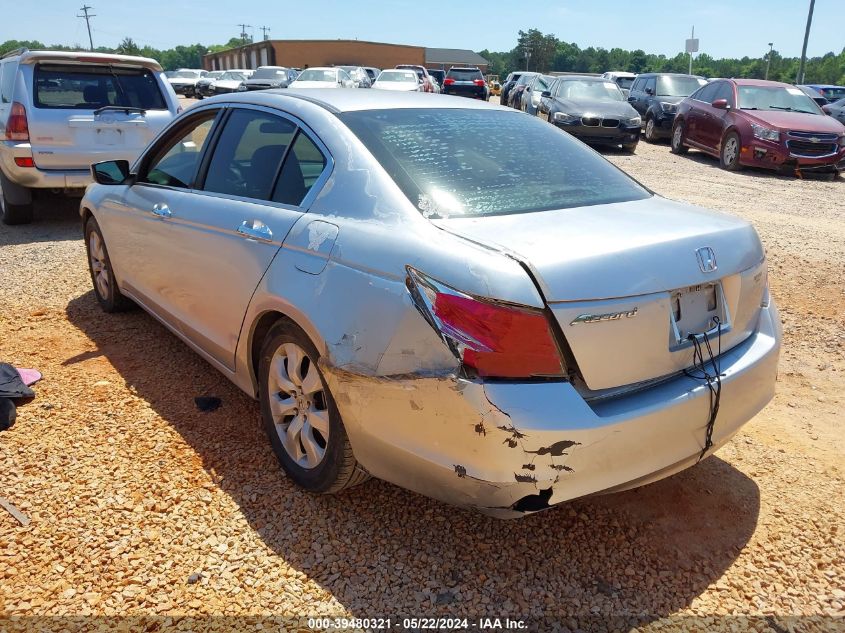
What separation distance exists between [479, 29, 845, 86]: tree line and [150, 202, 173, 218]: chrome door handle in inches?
3224

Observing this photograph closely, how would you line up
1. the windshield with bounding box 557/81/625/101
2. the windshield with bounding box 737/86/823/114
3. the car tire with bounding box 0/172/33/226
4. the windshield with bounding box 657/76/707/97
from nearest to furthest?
the car tire with bounding box 0/172/33/226 → the windshield with bounding box 737/86/823/114 → the windshield with bounding box 557/81/625/101 → the windshield with bounding box 657/76/707/97

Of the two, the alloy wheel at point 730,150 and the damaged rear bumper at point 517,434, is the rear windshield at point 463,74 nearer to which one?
the alloy wheel at point 730,150

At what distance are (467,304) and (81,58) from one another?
7.53m

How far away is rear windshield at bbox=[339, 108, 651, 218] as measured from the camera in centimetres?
277

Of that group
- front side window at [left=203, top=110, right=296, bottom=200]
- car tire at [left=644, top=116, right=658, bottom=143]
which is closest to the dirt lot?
front side window at [left=203, top=110, right=296, bottom=200]

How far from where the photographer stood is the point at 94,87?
8078mm

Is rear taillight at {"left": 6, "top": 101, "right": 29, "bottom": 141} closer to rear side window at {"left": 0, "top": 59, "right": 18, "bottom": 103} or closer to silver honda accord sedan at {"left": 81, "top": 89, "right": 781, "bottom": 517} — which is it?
→ rear side window at {"left": 0, "top": 59, "right": 18, "bottom": 103}

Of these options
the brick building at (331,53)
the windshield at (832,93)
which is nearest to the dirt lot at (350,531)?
the windshield at (832,93)

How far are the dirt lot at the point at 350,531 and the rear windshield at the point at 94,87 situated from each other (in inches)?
193

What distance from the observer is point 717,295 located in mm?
2625

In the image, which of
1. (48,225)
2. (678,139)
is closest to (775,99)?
(678,139)

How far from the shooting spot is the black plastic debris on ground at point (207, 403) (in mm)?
3861

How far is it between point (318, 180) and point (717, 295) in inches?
65.2

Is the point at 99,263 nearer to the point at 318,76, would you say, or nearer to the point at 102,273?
the point at 102,273
